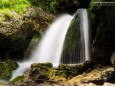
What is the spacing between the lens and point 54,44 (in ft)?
60.9

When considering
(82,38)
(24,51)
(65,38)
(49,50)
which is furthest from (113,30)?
(24,51)

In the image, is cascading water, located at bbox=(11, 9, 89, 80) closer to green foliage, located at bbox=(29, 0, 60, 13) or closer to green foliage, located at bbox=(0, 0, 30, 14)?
green foliage, located at bbox=(29, 0, 60, 13)

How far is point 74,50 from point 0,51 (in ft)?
15.1

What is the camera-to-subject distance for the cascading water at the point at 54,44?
17141 millimetres

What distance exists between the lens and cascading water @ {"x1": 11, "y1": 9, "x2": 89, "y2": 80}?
17.1m

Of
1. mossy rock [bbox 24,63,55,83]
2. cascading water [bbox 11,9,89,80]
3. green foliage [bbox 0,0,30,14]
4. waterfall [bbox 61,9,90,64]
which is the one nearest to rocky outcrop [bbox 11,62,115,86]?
mossy rock [bbox 24,63,55,83]

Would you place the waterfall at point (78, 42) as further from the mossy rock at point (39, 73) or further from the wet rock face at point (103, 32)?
the mossy rock at point (39, 73)

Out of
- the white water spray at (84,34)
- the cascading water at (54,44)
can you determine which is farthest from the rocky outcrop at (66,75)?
the cascading water at (54,44)

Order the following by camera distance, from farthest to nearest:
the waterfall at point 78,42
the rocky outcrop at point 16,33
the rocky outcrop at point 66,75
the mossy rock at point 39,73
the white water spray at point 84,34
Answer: the rocky outcrop at point 16,33 < the waterfall at point 78,42 < the white water spray at point 84,34 < the mossy rock at point 39,73 < the rocky outcrop at point 66,75

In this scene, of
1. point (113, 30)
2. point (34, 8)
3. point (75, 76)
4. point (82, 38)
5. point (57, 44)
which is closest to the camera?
point (75, 76)

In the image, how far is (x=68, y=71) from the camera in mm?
14344

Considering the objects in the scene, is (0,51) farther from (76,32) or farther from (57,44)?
(76,32)

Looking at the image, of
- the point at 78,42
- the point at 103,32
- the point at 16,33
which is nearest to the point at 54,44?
the point at 78,42

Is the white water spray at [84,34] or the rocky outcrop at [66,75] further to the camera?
the white water spray at [84,34]
